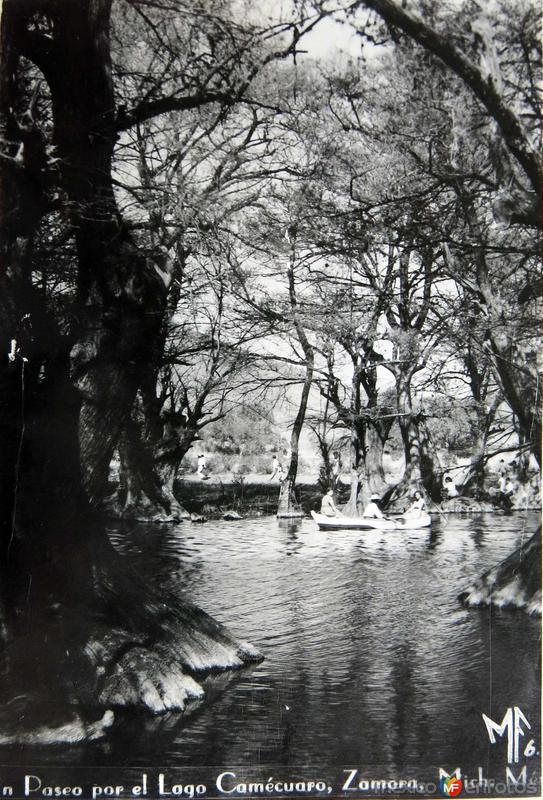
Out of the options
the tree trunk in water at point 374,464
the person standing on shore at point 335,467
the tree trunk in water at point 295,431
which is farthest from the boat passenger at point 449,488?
the tree trunk in water at point 295,431

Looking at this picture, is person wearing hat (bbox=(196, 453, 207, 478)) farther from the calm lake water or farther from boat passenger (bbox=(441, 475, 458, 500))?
boat passenger (bbox=(441, 475, 458, 500))

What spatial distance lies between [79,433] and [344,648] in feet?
5.51

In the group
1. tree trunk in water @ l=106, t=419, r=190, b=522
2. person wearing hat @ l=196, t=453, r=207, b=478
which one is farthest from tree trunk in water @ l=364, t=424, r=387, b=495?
tree trunk in water @ l=106, t=419, r=190, b=522

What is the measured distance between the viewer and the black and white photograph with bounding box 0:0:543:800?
3256mm

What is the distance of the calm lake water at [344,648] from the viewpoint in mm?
3229

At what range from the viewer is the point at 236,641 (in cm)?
335

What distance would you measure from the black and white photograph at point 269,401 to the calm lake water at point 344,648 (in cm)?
2

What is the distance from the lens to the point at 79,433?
3354 mm

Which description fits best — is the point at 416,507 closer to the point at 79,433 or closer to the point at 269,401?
the point at 269,401

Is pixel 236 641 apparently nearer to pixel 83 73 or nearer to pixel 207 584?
pixel 207 584

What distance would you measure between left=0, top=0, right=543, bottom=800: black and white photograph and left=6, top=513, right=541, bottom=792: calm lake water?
2 cm

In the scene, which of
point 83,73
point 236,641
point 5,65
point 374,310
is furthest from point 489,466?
point 5,65

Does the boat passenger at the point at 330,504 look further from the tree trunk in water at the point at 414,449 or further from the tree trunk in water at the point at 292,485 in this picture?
the tree trunk in water at the point at 414,449

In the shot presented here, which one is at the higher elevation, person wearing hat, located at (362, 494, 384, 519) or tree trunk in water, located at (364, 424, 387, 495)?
tree trunk in water, located at (364, 424, 387, 495)
